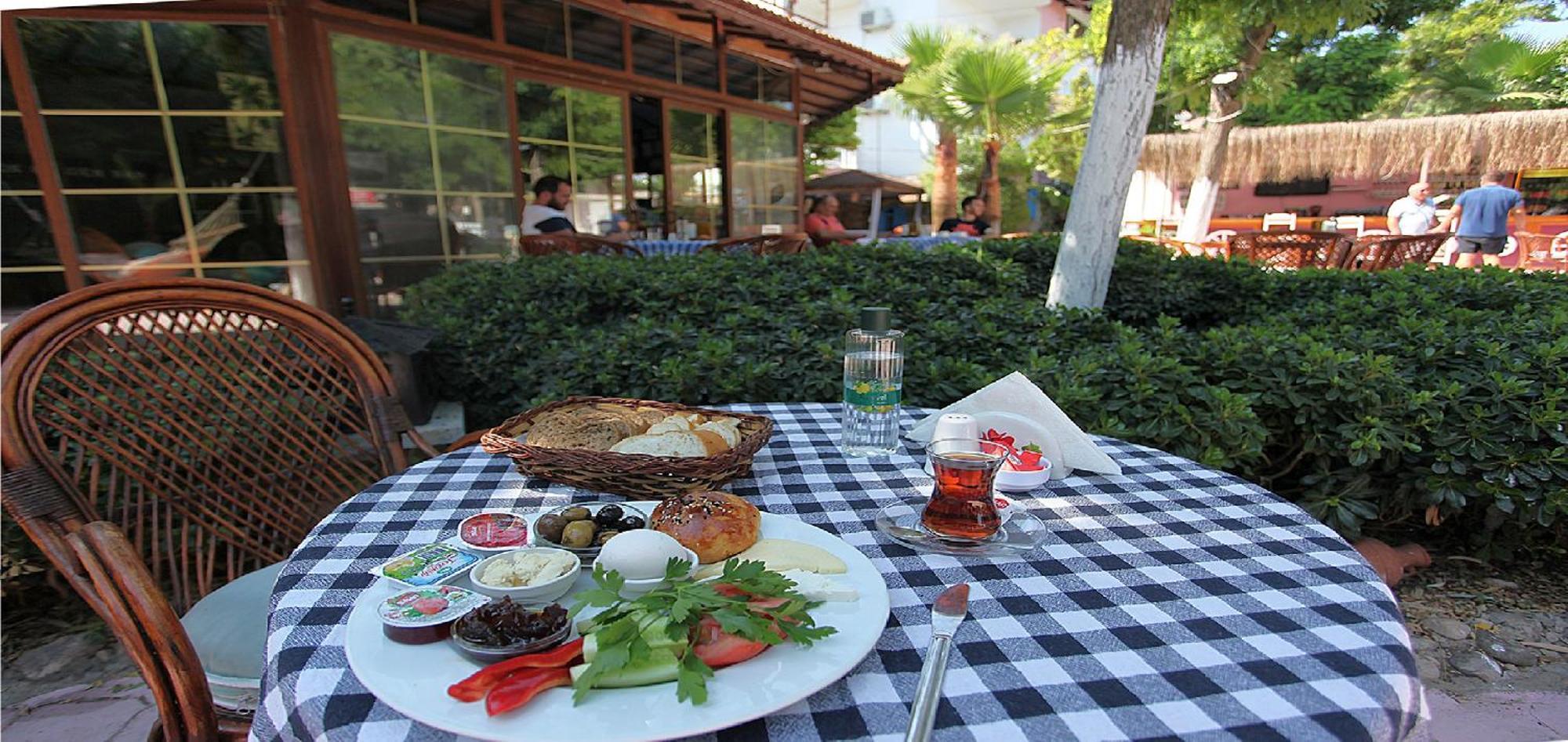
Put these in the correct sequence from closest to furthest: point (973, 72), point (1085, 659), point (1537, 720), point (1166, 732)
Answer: point (1166, 732) < point (1085, 659) < point (1537, 720) < point (973, 72)

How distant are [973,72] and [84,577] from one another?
1524 cm

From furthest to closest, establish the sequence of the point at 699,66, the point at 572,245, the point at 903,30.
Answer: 1. the point at 903,30
2. the point at 699,66
3. the point at 572,245

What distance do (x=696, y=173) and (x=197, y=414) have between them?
6.71 m

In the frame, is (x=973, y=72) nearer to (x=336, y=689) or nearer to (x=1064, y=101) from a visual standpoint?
(x=1064, y=101)

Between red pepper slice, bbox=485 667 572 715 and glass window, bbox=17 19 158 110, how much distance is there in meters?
5.27

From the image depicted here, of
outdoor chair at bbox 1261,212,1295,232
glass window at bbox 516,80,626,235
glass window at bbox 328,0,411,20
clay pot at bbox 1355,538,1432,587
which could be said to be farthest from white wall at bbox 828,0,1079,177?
clay pot at bbox 1355,538,1432,587

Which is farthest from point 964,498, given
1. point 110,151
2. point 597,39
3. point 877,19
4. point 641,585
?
point 877,19

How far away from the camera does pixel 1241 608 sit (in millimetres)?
796

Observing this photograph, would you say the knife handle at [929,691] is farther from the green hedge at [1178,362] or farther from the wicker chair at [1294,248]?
the wicker chair at [1294,248]

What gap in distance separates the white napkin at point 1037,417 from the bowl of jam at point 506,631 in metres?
0.87

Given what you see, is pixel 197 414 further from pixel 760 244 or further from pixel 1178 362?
pixel 760 244

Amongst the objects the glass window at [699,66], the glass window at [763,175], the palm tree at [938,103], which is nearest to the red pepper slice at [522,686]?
the glass window at [699,66]

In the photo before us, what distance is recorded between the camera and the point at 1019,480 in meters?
1.20

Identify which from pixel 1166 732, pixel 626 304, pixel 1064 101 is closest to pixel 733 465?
pixel 1166 732
